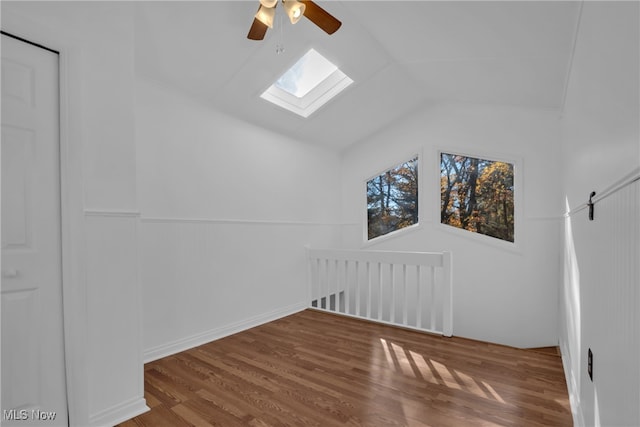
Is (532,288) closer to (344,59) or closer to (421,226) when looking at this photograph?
(421,226)

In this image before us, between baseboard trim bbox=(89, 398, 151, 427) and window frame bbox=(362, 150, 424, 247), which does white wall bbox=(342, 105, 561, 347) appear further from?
baseboard trim bbox=(89, 398, 151, 427)

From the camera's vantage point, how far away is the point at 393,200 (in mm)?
4750

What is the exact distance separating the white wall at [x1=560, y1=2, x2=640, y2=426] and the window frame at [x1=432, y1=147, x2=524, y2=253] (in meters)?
2.25

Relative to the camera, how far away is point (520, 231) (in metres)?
3.78

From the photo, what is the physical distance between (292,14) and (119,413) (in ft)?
8.19

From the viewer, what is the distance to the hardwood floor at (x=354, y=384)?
1846 millimetres

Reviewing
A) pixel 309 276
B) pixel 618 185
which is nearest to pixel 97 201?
pixel 618 185

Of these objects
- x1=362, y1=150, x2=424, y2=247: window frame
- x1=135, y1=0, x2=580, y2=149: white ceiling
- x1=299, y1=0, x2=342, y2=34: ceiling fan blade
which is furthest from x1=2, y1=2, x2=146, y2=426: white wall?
x1=362, y1=150, x2=424, y2=247: window frame

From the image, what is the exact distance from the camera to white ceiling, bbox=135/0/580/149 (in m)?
A: 2.19

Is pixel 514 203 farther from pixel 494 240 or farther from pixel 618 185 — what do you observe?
pixel 618 185

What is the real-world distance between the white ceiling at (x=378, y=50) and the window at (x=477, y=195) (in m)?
0.78

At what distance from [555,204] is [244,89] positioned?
3537 millimetres

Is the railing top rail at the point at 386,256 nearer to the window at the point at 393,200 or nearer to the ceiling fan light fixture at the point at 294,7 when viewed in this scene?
the window at the point at 393,200

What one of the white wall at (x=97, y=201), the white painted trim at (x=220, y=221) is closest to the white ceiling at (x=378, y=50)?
the white wall at (x=97, y=201)
